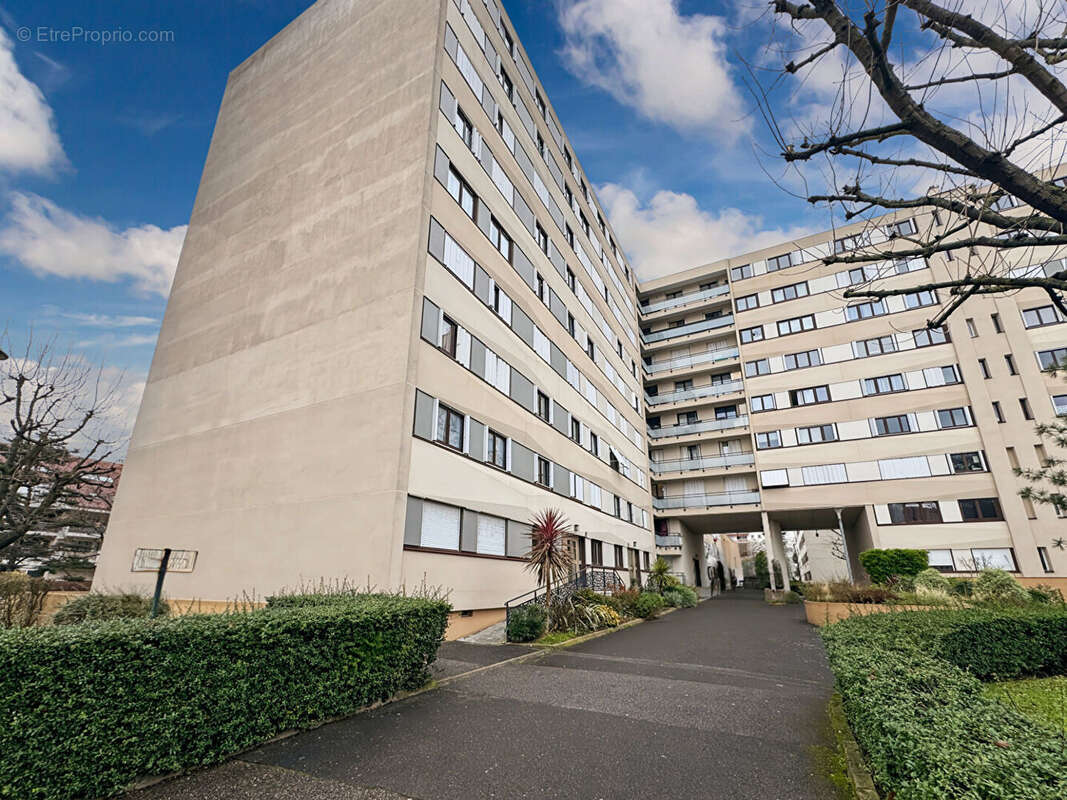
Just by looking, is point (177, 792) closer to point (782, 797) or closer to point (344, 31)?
point (782, 797)

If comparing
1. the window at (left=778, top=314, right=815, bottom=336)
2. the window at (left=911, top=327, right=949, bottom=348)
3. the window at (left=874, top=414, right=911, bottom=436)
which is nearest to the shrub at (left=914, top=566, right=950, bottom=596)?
the window at (left=874, top=414, right=911, bottom=436)

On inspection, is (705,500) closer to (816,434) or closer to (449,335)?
(816,434)

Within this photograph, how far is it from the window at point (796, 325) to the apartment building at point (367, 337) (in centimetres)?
1953

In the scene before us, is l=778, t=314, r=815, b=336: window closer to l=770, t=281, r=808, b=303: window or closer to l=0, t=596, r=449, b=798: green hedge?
l=770, t=281, r=808, b=303: window

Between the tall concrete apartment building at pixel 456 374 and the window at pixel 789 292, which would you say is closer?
the tall concrete apartment building at pixel 456 374

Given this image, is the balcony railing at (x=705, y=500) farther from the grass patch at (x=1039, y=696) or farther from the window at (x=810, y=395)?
the grass patch at (x=1039, y=696)

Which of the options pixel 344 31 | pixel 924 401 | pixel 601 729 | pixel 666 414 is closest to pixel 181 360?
pixel 344 31

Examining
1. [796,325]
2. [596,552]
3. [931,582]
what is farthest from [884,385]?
[596,552]

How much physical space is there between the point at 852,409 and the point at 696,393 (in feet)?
34.1

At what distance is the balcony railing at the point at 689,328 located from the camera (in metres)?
39.0

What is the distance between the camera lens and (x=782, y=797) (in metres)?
4.05

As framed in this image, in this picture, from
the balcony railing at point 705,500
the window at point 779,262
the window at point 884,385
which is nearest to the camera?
the window at point 884,385

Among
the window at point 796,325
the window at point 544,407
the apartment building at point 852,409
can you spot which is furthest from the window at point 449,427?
the window at point 796,325

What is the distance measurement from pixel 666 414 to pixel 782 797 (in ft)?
122
